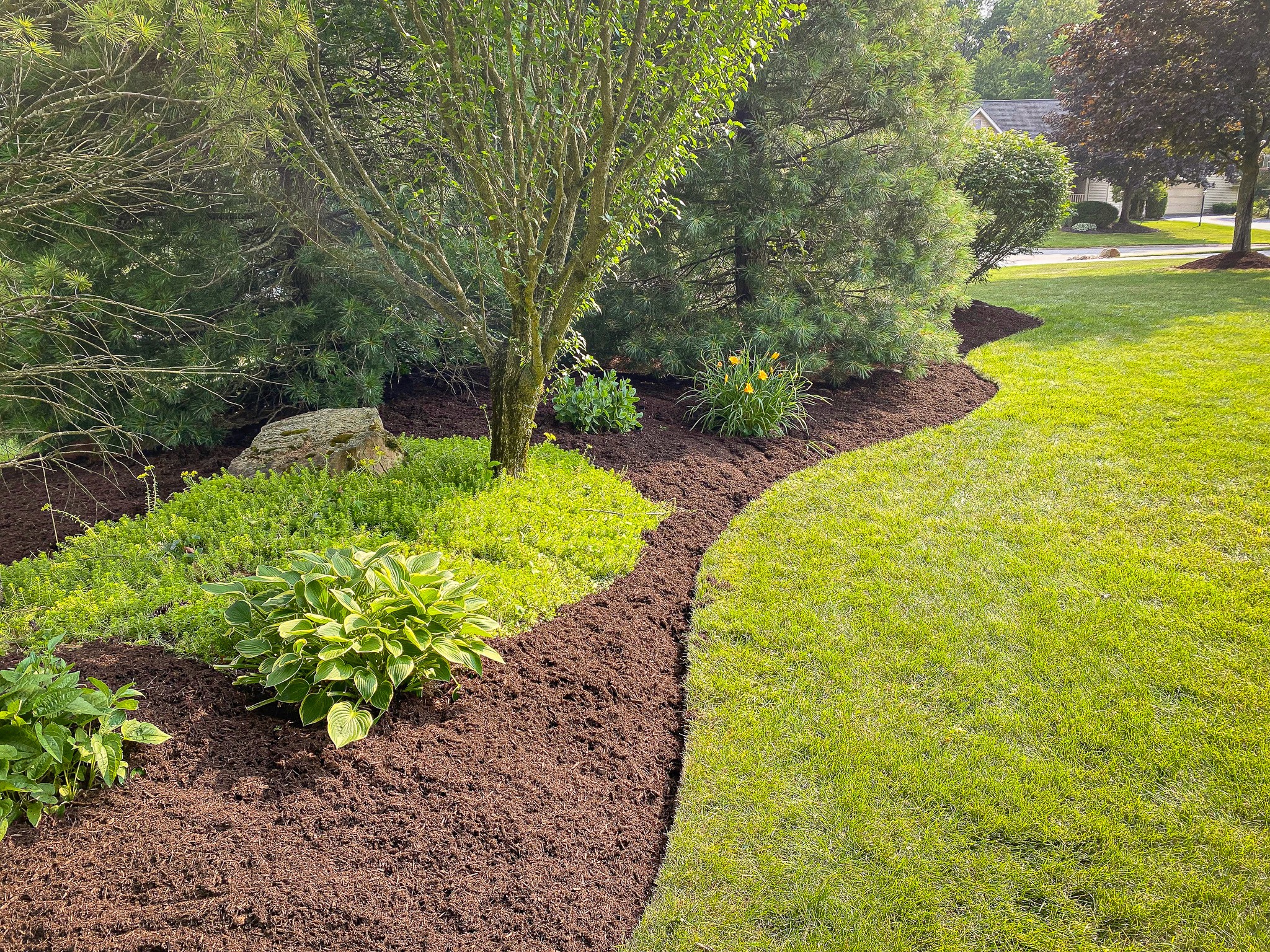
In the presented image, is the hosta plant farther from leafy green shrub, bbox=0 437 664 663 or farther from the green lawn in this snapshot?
the green lawn

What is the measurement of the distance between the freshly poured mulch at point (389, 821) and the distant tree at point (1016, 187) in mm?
9171

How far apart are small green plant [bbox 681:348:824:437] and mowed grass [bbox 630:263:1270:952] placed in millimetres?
665

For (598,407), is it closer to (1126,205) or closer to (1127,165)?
(1127,165)

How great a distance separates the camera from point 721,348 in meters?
6.32

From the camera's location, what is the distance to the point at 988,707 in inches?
115

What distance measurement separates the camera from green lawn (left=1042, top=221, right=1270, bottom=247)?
22.9m

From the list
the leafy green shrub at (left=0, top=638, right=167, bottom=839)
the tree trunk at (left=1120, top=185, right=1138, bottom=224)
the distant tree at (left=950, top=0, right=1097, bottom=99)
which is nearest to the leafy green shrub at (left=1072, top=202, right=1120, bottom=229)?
the tree trunk at (left=1120, top=185, right=1138, bottom=224)

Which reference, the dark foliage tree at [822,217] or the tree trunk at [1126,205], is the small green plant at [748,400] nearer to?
the dark foliage tree at [822,217]

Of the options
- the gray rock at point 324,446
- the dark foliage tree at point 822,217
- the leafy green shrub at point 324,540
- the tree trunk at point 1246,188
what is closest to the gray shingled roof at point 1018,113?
the tree trunk at point 1246,188

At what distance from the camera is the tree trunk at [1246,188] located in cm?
1264

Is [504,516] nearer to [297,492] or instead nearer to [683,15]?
[297,492]

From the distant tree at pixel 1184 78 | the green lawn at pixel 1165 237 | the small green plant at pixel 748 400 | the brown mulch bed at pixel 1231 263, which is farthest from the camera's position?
the green lawn at pixel 1165 237

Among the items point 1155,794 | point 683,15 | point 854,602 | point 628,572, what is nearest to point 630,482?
point 628,572

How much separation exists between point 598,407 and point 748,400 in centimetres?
115
